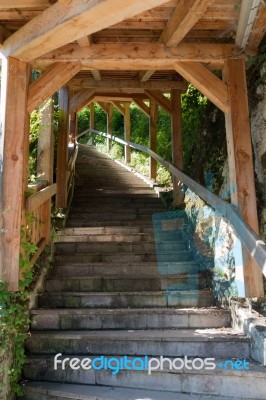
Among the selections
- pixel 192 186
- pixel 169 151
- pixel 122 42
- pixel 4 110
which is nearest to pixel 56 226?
pixel 192 186

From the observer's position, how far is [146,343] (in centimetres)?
333

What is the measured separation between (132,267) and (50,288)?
3.34 ft

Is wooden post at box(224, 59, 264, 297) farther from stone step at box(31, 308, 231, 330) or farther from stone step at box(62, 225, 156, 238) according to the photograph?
stone step at box(62, 225, 156, 238)

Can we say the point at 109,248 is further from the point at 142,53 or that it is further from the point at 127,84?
the point at 127,84

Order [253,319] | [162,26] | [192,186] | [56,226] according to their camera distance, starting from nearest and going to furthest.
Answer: [253,319], [162,26], [192,186], [56,226]

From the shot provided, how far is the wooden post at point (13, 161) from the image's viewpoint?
335 cm

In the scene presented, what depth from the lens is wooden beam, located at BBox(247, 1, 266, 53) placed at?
3383 millimetres

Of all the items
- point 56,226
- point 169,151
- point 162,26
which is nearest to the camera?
point 162,26

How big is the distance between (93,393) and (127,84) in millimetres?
5335

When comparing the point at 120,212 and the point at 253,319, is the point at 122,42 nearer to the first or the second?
the point at 253,319

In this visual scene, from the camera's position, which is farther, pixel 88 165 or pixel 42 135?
pixel 88 165

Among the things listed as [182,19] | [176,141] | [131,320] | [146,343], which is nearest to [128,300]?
[131,320]

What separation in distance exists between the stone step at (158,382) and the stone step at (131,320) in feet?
1.59

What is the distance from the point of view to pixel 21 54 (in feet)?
11.2
